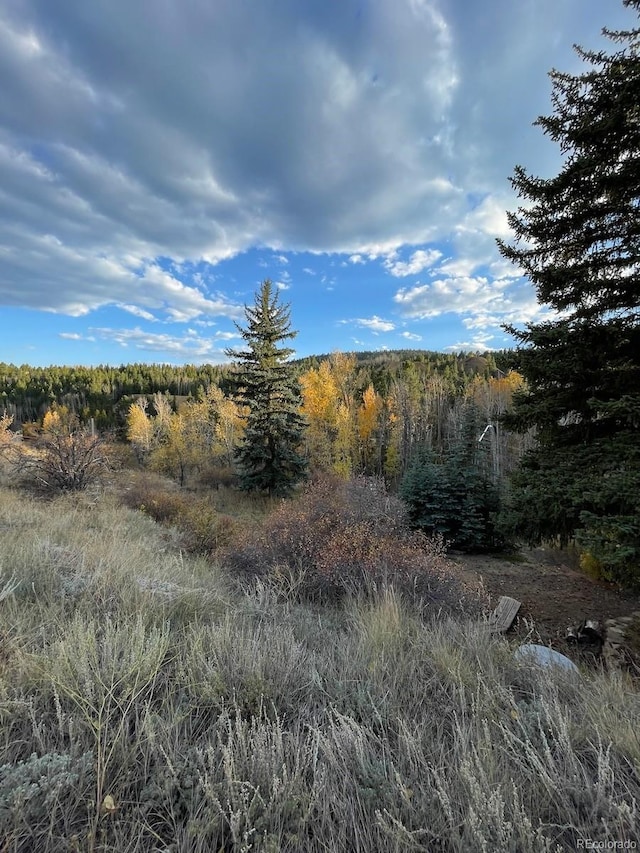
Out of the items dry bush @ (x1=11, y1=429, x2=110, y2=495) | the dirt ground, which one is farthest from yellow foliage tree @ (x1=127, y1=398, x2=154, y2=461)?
the dirt ground

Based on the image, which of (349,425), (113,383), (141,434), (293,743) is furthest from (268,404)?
(113,383)

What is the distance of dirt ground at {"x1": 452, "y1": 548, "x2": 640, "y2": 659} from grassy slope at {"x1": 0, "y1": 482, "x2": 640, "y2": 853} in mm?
3004

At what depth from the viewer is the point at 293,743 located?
188 centimetres

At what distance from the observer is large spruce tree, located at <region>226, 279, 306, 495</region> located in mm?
19844

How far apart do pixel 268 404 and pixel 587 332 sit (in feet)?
51.4

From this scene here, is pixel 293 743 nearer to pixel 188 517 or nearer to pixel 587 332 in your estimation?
pixel 587 332

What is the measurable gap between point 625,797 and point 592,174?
842cm

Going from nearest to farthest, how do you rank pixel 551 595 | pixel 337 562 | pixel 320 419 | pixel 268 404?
pixel 337 562 < pixel 551 595 < pixel 268 404 < pixel 320 419

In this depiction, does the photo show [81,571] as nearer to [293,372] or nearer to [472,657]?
[472,657]

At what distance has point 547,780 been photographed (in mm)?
1645

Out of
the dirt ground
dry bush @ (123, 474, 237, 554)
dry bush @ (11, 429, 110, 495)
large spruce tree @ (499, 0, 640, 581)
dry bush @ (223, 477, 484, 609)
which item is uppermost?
large spruce tree @ (499, 0, 640, 581)

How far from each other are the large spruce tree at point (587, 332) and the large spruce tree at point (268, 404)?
1412 cm

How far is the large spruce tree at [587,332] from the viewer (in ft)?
18.4

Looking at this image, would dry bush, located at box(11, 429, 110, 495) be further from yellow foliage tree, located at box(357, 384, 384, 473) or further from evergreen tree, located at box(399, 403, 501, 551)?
yellow foliage tree, located at box(357, 384, 384, 473)
